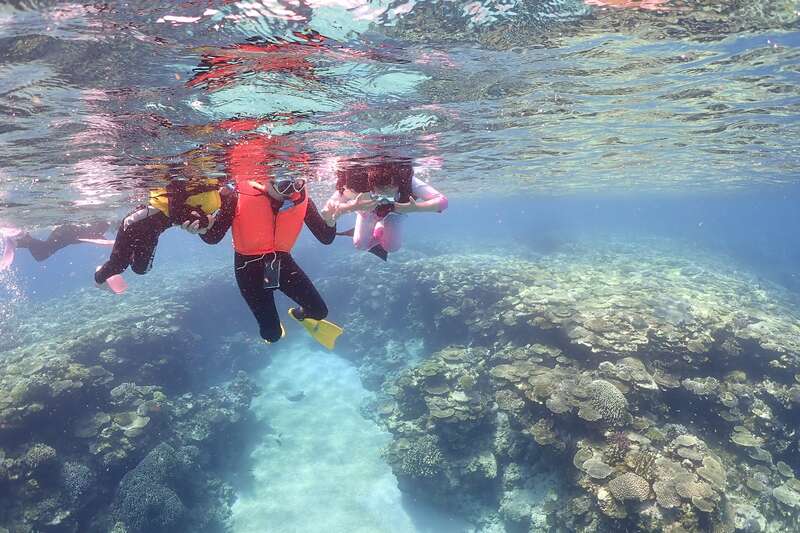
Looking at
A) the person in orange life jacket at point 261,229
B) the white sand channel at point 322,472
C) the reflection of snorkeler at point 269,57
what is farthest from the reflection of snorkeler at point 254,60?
the white sand channel at point 322,472

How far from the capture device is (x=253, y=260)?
19.5 feet

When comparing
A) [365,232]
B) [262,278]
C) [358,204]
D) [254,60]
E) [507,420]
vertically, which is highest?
[254,60]

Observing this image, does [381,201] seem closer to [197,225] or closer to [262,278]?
[262,278]

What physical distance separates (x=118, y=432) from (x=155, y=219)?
1019 cm

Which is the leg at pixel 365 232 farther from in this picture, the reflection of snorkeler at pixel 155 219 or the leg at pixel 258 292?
the reflection of snorkeler at pixel 155 219

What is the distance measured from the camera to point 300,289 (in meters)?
6.65

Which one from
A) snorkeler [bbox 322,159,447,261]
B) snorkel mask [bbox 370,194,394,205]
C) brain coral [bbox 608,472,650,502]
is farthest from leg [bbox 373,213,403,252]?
brain coral [bbox 608,472,650,502]

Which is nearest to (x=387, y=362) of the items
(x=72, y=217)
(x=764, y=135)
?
(x=764, y=135)

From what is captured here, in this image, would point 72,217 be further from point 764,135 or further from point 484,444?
point 764,135

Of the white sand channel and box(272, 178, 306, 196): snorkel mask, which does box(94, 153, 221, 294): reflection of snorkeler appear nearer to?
box(272, 178, 306, 196): snorkel mask

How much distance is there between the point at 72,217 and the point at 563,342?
85.5 feet

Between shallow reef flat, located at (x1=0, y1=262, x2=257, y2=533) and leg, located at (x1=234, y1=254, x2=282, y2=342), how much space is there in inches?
328

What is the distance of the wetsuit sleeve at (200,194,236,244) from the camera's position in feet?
18.9

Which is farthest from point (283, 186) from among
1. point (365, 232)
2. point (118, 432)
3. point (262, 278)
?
point (118, 432)
